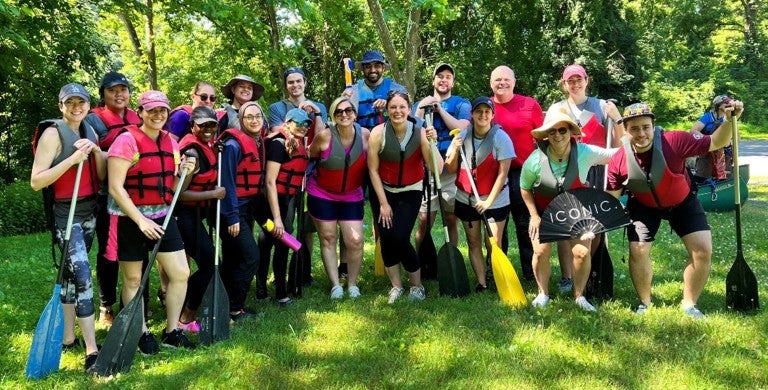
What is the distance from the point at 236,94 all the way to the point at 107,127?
1412mm

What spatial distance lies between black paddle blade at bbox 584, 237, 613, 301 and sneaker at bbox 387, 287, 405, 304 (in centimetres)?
189

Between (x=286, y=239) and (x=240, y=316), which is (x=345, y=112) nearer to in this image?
(x=286, y=239)

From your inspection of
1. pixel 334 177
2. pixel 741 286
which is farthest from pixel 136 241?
pixel 741 286

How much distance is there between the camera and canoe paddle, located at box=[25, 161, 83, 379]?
4.04 metres

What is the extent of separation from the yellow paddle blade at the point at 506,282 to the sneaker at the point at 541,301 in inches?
3.5

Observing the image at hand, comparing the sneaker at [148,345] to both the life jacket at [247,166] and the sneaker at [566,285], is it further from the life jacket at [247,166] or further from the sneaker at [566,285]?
the sneaker at [566,285]

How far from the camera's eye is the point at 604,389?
3658 mm

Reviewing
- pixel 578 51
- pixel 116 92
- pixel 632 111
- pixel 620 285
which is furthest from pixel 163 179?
pixel 578 51

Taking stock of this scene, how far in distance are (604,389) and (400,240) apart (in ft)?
8.06

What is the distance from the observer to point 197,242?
495 centimetres

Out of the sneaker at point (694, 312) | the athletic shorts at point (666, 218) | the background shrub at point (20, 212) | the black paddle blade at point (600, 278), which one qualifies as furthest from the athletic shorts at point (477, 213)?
the background shrub at point (20, 212)

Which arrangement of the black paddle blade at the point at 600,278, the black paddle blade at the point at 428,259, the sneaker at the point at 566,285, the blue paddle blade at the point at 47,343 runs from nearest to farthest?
the blue paddle blade at the point at 47,343 → the black paddle blade at the point at 600,278 → the sneaker at the point at 566,285 → the black paddle blade at the point at 428,259

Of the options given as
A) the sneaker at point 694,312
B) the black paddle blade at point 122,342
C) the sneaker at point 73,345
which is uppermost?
the black paddle blade at point 122,342

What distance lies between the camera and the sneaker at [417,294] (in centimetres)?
569
